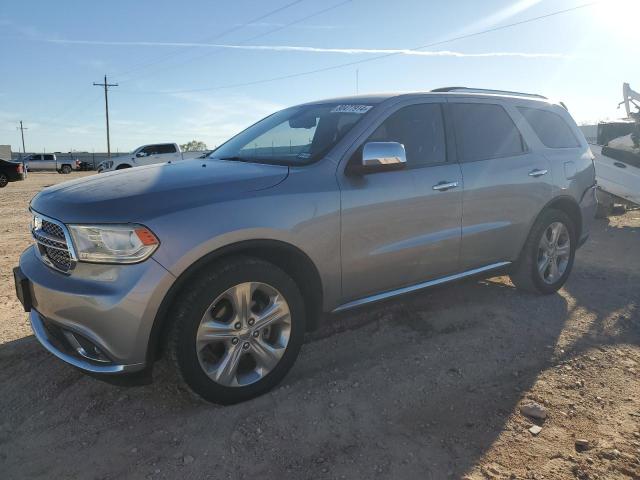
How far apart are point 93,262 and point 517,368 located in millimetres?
2725

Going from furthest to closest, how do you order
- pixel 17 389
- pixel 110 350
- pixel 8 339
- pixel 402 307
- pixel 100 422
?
pixel 402 307
pixel 8 339
pixel 17 389
pixel 100 422
pixel 110 350

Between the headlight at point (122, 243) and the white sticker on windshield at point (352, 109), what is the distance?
1.73 metres

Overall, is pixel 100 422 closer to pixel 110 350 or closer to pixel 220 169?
pixel 110 350

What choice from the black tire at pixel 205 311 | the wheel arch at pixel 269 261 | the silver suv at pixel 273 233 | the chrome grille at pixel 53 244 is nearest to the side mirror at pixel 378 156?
the silver suv at pixel 273 233

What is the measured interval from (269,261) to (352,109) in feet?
4.35

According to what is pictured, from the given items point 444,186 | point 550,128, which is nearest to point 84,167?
point 550,128

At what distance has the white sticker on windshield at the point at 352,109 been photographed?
3.32m

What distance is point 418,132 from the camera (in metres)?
3.53

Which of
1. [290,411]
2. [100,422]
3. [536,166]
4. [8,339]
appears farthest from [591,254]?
[8,339]

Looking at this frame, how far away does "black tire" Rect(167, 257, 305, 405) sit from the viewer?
244cm

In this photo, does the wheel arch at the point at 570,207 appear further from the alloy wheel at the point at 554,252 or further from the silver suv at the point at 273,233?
the silver suv at the point at 273,233

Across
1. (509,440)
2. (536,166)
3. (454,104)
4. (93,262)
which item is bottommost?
(509,440)

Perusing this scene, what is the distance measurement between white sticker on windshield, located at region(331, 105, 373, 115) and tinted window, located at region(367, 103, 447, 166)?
0.16 meters

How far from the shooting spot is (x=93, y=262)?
2.35 metres
